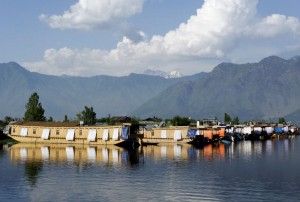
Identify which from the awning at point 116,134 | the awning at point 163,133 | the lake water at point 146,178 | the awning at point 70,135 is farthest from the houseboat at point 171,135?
the lake water at point 146,178

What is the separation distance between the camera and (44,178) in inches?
2120

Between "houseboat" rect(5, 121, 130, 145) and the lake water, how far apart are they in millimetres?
25662

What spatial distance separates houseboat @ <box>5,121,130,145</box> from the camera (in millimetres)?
104875

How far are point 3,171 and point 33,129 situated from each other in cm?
5248

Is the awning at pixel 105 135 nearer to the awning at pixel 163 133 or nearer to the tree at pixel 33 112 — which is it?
the awning at pixel 163 133

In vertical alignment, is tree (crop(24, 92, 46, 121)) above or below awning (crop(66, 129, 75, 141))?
above

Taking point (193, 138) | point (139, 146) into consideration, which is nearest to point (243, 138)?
point (193, 138)

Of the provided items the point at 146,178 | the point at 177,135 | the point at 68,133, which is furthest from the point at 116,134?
the point at 146,178

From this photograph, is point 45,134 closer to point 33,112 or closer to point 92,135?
point 92,135

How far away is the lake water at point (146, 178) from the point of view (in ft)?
144

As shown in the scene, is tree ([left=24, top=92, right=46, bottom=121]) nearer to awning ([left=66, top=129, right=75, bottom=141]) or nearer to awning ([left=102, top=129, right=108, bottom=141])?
awning ([left=66, top=129, right=75, bottom=141])

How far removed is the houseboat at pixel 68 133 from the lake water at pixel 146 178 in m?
25.7

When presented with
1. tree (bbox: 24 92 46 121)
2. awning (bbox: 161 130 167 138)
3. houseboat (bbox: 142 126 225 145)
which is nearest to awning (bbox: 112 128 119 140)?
houseboat (bbox: 142 126 225 145)

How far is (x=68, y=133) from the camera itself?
10888 centimetres
